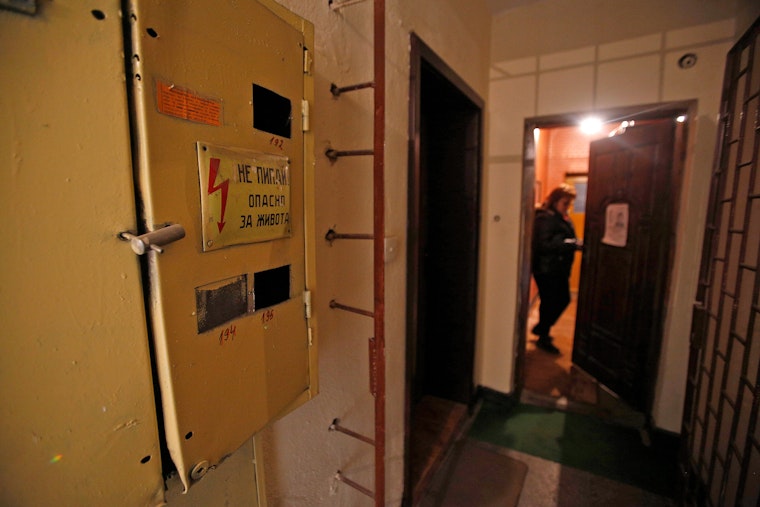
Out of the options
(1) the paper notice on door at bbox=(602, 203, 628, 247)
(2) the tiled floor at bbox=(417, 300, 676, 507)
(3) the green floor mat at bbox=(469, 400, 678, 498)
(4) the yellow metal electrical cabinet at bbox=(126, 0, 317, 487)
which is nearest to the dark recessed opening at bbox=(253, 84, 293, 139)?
(4) the yellow metal electrical cabinet at bbox=(126, 0, 317, 487)

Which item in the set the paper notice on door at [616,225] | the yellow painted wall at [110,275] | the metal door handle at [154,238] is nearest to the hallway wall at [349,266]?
the yellow painted wall at [110,275]

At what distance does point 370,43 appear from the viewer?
107cm

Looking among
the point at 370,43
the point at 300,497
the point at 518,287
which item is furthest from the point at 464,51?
the point at 300,497

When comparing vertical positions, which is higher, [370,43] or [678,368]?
[370,43]

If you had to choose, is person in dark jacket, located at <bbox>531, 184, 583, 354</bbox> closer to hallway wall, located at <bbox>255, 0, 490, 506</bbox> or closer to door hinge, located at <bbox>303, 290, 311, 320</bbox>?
hallway wall, located at <bbox>255, 0, 490, 506</bbox>

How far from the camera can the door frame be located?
1843 mm

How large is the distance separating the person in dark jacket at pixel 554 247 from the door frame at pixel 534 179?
809mm

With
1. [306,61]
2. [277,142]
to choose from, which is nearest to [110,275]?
[277,142]

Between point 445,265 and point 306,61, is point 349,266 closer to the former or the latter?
point 306,61

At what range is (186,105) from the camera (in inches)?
18.7

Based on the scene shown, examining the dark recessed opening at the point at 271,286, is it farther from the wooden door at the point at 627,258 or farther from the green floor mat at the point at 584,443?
the wooden door at the point at 627,258

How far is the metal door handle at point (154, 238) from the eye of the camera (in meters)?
0.42

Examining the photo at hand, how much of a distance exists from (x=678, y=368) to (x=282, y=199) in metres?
2.43

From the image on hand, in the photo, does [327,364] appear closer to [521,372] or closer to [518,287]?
[518,287]
